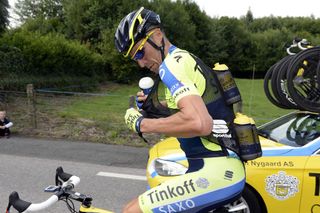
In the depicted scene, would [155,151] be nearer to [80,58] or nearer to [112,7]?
[80,58]

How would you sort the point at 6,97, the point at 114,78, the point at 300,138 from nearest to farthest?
the point at 300,138 → the point at 6,97 → the point at 114,78

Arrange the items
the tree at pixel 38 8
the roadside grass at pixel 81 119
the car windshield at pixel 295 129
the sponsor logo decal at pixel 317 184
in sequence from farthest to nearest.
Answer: the tree at pixel 38 8
the roadside grass at pixel 81 119
the car windshield at pixel 295 129
the sponsor logo decal at pixel 317 184

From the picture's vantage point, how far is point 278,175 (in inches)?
158

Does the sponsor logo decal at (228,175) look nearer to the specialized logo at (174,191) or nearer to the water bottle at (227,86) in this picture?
the specialized logo at (174,191)

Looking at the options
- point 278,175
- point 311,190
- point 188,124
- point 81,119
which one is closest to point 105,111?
point 81,119

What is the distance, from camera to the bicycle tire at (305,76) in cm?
492

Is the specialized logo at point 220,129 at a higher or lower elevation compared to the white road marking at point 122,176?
higher

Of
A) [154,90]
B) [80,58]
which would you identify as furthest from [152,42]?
[80,58]

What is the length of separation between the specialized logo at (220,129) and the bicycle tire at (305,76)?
2.81m

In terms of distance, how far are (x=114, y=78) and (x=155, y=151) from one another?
2062 cm

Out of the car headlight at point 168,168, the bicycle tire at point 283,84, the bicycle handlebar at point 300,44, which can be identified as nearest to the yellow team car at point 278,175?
the car headlight at point 168,168

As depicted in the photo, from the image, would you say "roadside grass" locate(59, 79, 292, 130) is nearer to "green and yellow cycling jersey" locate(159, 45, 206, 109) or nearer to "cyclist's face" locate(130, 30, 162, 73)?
"cyclist's face" locate(130, 30, 162, 73)

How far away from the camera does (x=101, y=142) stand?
920 cm

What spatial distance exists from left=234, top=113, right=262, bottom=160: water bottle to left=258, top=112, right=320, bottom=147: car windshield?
2.10 meters
